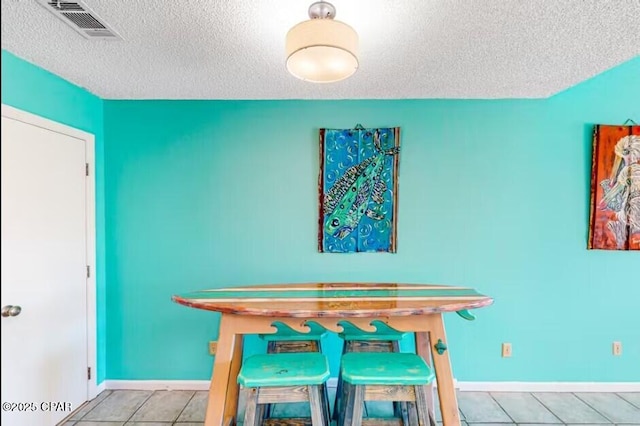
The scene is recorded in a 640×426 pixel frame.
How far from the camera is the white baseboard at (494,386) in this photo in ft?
9.38

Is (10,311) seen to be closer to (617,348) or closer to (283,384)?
(283,384)

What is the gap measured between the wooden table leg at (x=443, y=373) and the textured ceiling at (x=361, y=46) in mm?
1512

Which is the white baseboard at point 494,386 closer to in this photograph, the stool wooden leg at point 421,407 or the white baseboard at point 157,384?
the white baseboard at point 157,384

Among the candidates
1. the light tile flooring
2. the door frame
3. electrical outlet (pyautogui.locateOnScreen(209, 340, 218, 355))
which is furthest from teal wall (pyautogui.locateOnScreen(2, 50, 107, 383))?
electrical outlet (pyautogui.locateOnScreen(209, 340, 218, 355))

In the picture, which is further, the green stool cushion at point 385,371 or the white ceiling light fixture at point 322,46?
the green stool cushion at point 385,371

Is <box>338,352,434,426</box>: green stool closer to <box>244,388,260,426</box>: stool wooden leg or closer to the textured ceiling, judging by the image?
<box>244,388,260,426</box>: stool wooden leg

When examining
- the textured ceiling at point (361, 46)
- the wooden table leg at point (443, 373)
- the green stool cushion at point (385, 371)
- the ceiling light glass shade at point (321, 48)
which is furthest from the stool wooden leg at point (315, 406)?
the textured ceiling at point (361, 46)

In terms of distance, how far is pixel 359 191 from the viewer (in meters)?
2.88

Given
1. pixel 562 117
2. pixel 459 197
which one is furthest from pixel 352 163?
pixel 562 117

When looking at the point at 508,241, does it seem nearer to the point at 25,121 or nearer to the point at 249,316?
the point at 249,316

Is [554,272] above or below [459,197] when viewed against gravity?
below

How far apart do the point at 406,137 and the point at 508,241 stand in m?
1.13

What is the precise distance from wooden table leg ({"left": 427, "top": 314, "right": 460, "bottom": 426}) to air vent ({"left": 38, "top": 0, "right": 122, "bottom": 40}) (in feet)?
7.41

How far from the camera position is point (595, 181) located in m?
2.82
